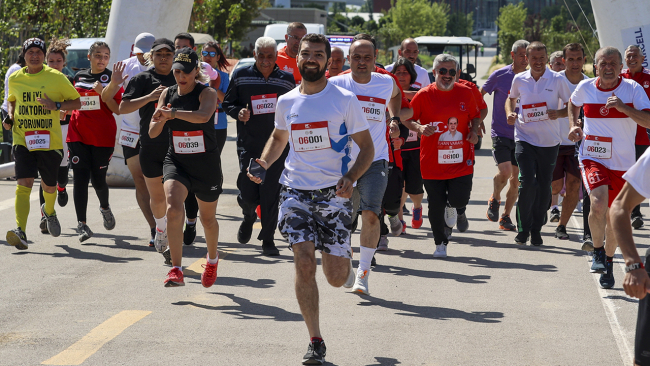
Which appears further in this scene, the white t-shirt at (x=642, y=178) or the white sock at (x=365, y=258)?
the white sock at (x=365, y=258)

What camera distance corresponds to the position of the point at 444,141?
328 inches

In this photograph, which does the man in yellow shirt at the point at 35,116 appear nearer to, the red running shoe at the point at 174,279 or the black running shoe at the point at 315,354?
the red running shoe at the point at 174,279

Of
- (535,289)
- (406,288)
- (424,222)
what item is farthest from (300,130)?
(424,222)

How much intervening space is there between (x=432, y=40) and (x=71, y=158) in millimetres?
20607

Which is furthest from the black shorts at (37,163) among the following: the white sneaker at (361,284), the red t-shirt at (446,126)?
the white sneaker at (361,284)

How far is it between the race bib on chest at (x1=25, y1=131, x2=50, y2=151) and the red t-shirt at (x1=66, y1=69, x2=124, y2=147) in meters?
0.38

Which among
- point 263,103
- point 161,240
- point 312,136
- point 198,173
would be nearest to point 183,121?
point 198,173

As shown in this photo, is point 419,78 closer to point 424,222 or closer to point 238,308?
point 424,222

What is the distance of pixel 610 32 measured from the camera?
11953mm

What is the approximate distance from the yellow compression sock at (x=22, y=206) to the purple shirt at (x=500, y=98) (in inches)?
207

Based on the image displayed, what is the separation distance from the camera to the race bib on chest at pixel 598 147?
A: 7270 mm

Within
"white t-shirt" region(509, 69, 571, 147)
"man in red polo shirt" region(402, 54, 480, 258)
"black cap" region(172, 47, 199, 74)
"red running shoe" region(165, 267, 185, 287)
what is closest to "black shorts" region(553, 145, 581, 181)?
"white t-shirt" region(509, 69, 571, 147)

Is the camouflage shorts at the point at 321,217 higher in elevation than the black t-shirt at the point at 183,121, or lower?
lower

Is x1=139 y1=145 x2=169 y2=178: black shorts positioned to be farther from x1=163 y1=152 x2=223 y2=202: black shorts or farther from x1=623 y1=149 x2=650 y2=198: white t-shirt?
x1=623 y1=149 x2=650 y2=198: white t-shirt
